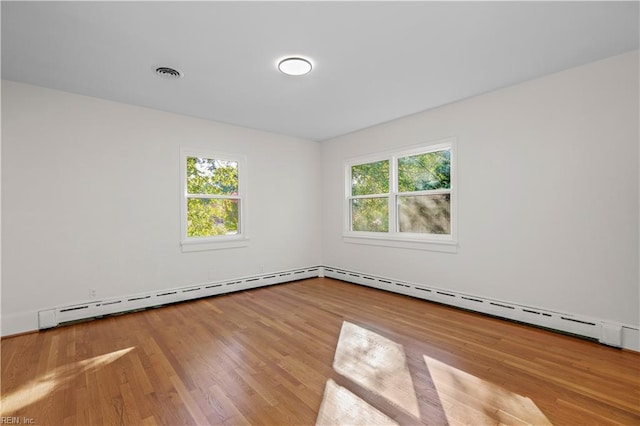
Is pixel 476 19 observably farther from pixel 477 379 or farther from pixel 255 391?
pixel 255 391

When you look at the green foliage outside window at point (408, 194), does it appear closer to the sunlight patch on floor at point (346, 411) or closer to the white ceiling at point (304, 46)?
the white ceiling at point (304, 46)

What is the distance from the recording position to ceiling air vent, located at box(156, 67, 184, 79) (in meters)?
2.92

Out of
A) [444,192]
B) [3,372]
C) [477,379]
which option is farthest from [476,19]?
[3,372]

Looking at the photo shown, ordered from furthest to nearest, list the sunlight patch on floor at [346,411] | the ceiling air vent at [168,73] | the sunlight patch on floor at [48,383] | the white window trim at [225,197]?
the white window trim at [225,197] → the ceiling air vent at [168,73] → the sunlight patch on floor at [48,383] → the sunlight patch on floor at [346,411]

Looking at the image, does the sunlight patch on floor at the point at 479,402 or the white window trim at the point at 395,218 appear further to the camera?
the white window trim at the point at 395,218

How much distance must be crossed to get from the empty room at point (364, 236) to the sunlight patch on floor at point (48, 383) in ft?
0.06

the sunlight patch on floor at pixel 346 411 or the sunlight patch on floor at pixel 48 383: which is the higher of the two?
the sunlight patch on floor at pixel 346 411

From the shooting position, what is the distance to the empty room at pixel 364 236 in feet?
6.81

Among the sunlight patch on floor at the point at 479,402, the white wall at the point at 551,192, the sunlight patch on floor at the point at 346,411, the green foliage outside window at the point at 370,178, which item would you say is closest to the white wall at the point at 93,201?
the green foliage outside window at the point at 370,178

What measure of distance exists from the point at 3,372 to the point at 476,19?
4554 millimetres

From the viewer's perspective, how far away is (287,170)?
5.48 meters

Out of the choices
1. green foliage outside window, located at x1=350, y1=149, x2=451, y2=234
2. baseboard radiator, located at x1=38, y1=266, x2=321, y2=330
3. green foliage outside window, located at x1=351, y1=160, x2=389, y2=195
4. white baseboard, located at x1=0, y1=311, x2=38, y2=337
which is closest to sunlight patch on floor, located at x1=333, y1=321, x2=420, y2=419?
green foliage outside window, located at x1=350, y1=149, x2=451, y2=234

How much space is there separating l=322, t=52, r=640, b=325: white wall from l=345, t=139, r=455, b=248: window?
24 centimetres

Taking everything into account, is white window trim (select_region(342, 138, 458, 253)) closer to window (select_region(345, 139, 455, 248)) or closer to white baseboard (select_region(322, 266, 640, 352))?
window (select_region(345, 139, 455, 248))
